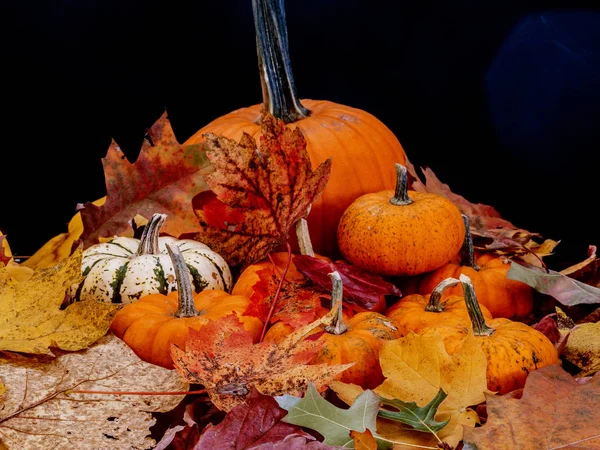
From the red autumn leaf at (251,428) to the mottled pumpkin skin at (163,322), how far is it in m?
0.23

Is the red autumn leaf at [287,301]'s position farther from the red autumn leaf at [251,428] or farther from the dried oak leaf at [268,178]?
the red autumn leaf at [251,428]

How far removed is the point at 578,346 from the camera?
101 centimetres

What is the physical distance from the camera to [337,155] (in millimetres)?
1389

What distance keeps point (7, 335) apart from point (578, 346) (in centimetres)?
71

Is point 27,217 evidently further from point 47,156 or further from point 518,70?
point 518,70

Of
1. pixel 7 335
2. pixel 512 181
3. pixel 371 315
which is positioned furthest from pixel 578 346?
pixel 512 181

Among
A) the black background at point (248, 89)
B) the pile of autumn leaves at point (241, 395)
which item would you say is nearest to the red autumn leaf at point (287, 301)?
the pile of autumn leaves at point (241, 395)

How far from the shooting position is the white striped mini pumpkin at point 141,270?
43.7 inches

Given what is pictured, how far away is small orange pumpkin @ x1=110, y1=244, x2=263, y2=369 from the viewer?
38.4 inches

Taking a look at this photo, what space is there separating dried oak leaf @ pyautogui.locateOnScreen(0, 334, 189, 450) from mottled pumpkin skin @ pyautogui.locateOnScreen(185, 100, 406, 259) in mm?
540

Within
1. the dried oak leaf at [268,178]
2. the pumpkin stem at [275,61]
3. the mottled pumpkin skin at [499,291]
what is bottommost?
the mottled pumpkin skin at [499,291]

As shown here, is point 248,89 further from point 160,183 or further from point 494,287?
point 494,287

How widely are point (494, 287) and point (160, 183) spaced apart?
22.7 inches

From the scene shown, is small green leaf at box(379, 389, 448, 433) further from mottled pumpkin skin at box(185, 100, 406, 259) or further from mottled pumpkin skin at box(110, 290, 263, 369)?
mottled pumpkin skin at box(185, 100, 406, 259)
